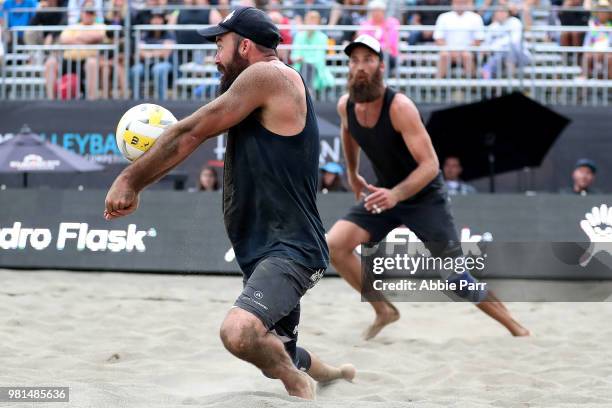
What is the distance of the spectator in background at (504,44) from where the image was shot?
12786 millimetres

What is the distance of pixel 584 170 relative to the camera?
Answer: 11.7m

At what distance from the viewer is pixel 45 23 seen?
44.3ft

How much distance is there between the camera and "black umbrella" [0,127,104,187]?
37.4 feet

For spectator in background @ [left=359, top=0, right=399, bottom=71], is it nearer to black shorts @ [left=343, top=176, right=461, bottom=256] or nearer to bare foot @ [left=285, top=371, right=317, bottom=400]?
black shorts @ [left=343, top=176, right=461, bottom=256]

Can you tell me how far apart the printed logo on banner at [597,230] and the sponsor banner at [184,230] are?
0.01 meters

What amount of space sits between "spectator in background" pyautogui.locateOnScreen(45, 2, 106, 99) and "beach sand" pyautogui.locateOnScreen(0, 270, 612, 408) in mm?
4110

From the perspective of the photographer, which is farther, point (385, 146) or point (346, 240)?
point (346, 240)

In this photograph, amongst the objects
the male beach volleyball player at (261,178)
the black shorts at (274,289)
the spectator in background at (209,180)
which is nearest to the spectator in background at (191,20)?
the spectator in background at (209,180)

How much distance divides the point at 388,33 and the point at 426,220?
6.18 meters

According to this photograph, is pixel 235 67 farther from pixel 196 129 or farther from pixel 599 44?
pixel 599 44

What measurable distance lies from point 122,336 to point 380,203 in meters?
1.92

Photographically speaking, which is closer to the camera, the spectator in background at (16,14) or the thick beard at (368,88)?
the thick beard at (368,88)

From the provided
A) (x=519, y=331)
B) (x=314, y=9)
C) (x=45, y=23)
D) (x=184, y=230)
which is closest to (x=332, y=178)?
(x=184, y=230)

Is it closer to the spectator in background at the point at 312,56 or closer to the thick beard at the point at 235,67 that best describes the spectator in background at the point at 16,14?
the spectator in background at the point at 312,56
